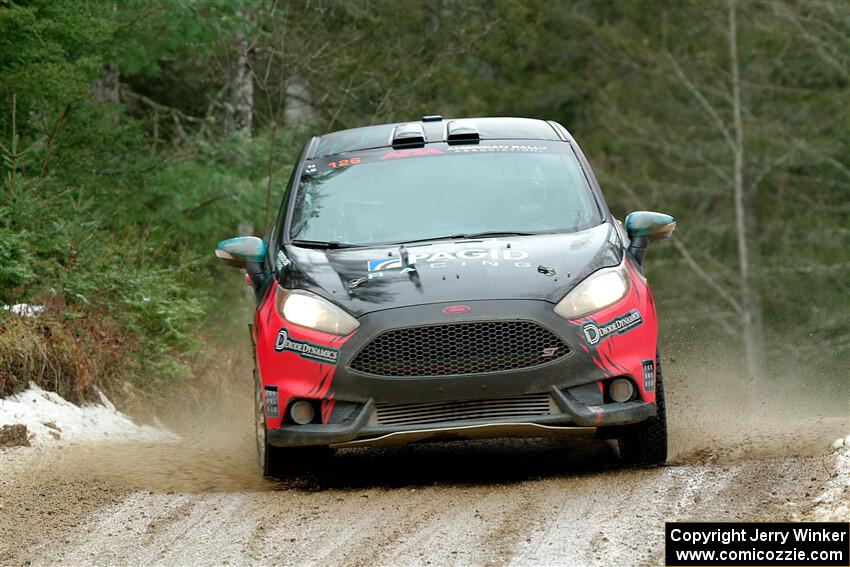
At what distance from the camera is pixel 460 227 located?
7891 millimetres

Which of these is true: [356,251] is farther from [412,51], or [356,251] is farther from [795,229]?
[795,229]

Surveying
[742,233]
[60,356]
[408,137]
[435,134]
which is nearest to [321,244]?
[408,137]

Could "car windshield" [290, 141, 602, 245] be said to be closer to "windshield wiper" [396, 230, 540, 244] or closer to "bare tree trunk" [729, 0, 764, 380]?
"windshield wiper" [396, 230, 540, 244]

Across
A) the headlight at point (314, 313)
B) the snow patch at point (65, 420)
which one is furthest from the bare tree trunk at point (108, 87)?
the headlight at point (314, 313)

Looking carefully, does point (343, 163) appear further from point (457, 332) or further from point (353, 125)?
point (353, 125)

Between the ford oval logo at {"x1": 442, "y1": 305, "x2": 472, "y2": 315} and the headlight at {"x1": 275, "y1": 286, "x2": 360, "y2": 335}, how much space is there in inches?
18.5

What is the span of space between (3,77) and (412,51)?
1026 cm

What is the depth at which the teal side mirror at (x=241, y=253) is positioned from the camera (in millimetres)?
A: 7910

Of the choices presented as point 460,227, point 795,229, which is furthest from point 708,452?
point 795,229

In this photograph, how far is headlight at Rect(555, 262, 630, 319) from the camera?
6.91 meters

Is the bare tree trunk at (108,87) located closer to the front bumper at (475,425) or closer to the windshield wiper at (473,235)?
the windshield wiper at (473,235)

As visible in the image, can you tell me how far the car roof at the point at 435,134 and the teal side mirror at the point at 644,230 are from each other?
124cm

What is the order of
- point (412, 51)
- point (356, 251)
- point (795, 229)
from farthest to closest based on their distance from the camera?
1. point (795, 229)
2. point (412, 51)
3. point (356, 251)

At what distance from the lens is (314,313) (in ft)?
23.1
